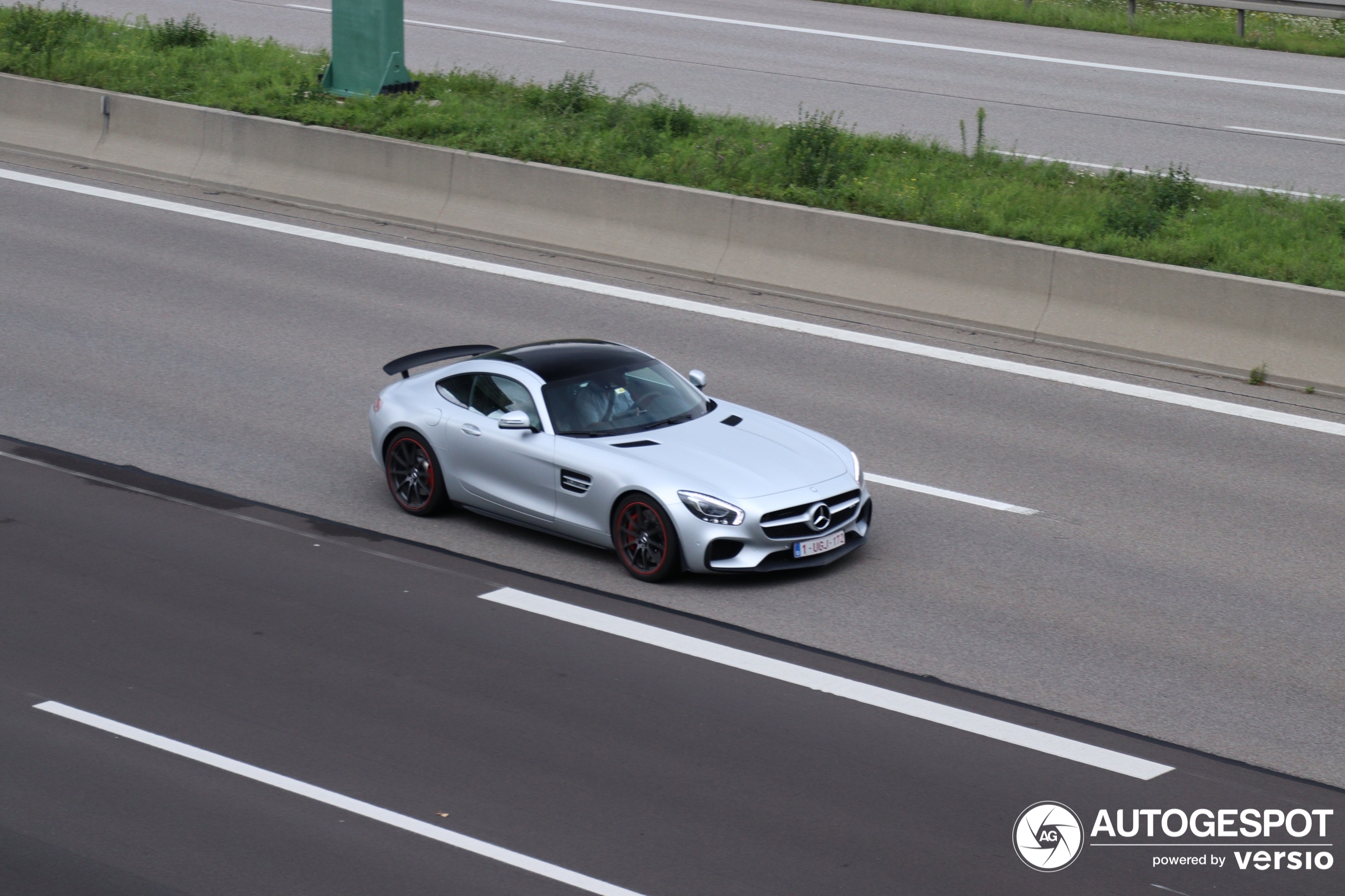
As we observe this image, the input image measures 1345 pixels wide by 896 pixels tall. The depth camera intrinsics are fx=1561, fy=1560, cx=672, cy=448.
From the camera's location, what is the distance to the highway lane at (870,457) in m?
9.38

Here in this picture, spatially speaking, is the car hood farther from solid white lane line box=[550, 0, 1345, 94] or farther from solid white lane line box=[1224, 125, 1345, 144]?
solid white lane line box=[550, 0, 1345, 94]

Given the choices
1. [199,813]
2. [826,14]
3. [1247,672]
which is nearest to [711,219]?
[1247,672]

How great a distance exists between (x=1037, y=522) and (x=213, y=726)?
6.10m

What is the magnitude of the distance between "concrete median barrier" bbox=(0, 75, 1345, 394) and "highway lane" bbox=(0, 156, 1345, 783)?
506 millimetres

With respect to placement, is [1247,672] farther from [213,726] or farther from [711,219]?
[711,219]

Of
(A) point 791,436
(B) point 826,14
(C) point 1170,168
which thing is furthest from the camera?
(B) point 826,14

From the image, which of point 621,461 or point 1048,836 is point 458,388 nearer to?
point 621,461

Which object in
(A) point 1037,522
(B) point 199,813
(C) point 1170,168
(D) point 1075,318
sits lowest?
(B) point 199,813

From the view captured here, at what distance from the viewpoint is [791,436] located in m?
11.1

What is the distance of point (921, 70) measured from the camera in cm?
2680

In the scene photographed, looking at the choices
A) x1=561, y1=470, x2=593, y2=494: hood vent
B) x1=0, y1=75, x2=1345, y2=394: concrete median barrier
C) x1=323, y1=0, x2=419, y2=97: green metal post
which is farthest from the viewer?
x1=323, y1=0, x2=419, y2=97: green metal post

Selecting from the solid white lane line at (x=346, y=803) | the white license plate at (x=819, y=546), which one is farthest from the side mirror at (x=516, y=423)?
the solid white lane line at (x=346, y=803)

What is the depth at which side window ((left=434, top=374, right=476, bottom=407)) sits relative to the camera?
11.5 m

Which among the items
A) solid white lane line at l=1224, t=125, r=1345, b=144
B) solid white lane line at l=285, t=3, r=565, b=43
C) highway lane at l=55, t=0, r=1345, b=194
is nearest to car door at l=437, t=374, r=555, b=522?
highway lane at l=55, t=0, r=1345, b=194
